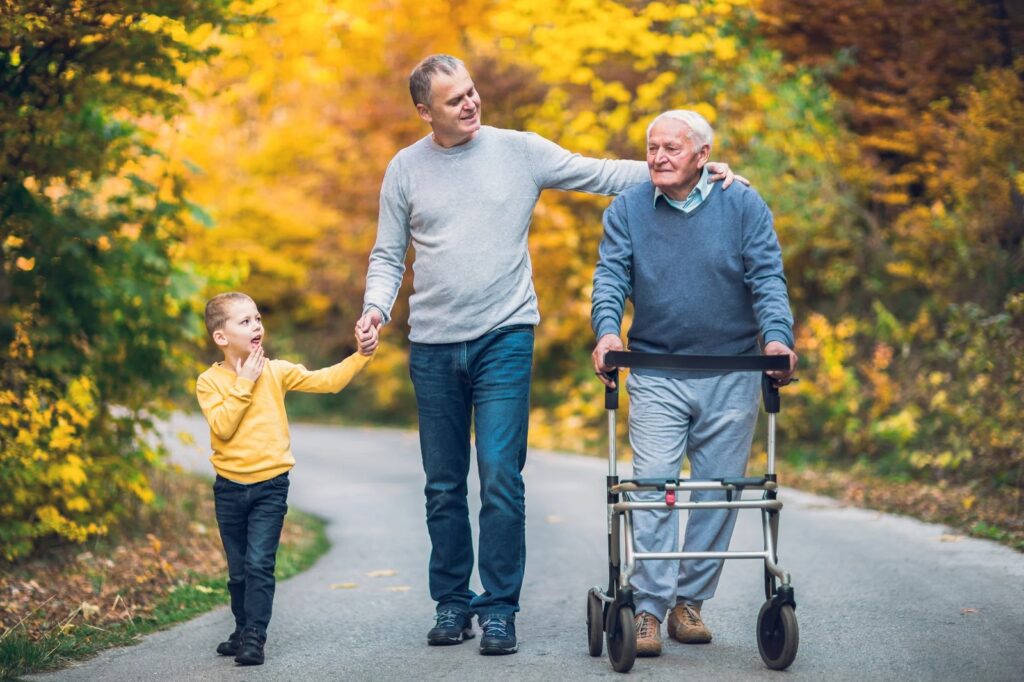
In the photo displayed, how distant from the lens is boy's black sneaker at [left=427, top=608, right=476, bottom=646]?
17.4 ft

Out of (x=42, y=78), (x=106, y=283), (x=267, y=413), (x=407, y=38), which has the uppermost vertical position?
(x=407, y=38)

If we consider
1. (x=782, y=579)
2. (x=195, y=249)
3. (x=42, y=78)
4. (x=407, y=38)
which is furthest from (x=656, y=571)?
(x=195, y=249)

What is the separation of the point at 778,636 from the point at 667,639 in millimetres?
762

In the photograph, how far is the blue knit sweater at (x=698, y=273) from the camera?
5.06 metres

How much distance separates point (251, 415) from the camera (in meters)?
5.17

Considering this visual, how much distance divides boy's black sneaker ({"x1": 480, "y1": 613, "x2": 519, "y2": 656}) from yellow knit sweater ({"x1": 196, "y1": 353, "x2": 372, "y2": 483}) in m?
0.97

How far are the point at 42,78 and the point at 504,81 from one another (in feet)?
39.1

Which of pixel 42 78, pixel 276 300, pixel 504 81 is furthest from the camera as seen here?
pixel 276 300

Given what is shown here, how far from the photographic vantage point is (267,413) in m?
5.19

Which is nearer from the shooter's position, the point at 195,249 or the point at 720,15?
the point at 720,15

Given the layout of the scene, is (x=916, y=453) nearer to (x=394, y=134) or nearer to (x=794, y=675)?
(x=794, y=675)

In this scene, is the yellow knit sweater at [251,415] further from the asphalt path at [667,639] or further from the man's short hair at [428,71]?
the man's short hair at [428,71]

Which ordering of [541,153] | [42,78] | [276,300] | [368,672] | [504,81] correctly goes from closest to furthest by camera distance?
[368,672], [541,153], [42,78], [504,81], [276,300]

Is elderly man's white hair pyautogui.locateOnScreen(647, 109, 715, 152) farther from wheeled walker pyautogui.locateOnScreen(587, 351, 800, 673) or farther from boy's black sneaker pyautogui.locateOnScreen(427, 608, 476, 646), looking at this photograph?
boy's black sneaker pyautogui.locateOnScreen(427, 608, 476, 646)
